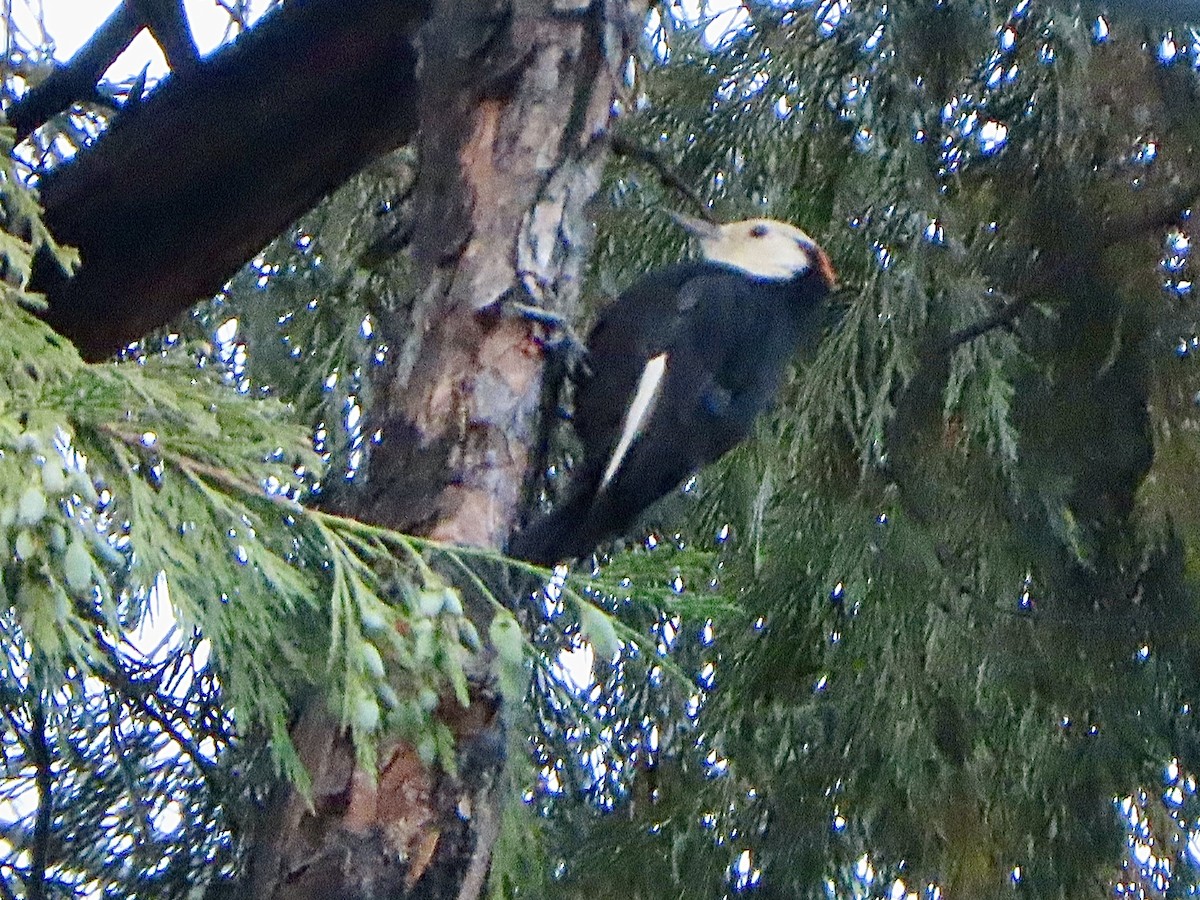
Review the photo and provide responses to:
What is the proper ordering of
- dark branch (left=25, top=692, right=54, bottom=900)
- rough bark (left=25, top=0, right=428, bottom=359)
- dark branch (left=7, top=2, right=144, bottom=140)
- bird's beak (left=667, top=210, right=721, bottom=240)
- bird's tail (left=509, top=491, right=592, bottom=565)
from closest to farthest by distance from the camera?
dark branch (left=25, top=692, right=54, bottom=900) < bird's tail (left=509, top=491, right=592, bottom=565) < rough bark (left=25, top=0, right=428, bottom=359) < dark branch (left=7, top=2, right=144, bottom=140) < bird's beak (left=667, top=210, right=721, bottom=240)

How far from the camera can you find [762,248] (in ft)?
9.80

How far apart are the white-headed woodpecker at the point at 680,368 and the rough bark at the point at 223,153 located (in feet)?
1.71

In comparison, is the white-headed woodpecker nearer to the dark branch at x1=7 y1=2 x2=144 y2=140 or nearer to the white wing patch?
the white wing patch

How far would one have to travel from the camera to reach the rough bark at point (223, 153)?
2.46 metres

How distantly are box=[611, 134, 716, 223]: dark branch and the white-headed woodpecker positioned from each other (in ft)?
0.32

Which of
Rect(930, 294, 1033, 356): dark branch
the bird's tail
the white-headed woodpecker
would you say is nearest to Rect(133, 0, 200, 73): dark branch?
the white-headed woodpecker

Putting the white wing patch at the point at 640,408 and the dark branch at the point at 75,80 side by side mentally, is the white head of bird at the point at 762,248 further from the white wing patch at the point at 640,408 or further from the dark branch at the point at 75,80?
the dark branch at the point at 75,80

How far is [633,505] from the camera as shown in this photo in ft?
8.20

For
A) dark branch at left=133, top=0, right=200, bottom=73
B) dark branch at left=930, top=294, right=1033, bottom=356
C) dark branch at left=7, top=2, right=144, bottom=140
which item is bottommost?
dark branch at left=930, top=294, right=1033, bottom=356

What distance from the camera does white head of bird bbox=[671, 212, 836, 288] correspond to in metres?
2.84

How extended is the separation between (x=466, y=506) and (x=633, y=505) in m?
0.74

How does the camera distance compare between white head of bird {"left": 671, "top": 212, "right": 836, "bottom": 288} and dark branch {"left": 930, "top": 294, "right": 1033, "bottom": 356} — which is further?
white head of bird {"left": 671, "top": 212, "right": 836, "bottom": 288}

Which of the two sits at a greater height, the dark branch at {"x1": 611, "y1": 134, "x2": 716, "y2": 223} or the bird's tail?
the dark branch at {"x1": 611, "y1": 134, "x2": 716, "y2": 223}

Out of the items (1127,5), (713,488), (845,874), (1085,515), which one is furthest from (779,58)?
(1127,5)
